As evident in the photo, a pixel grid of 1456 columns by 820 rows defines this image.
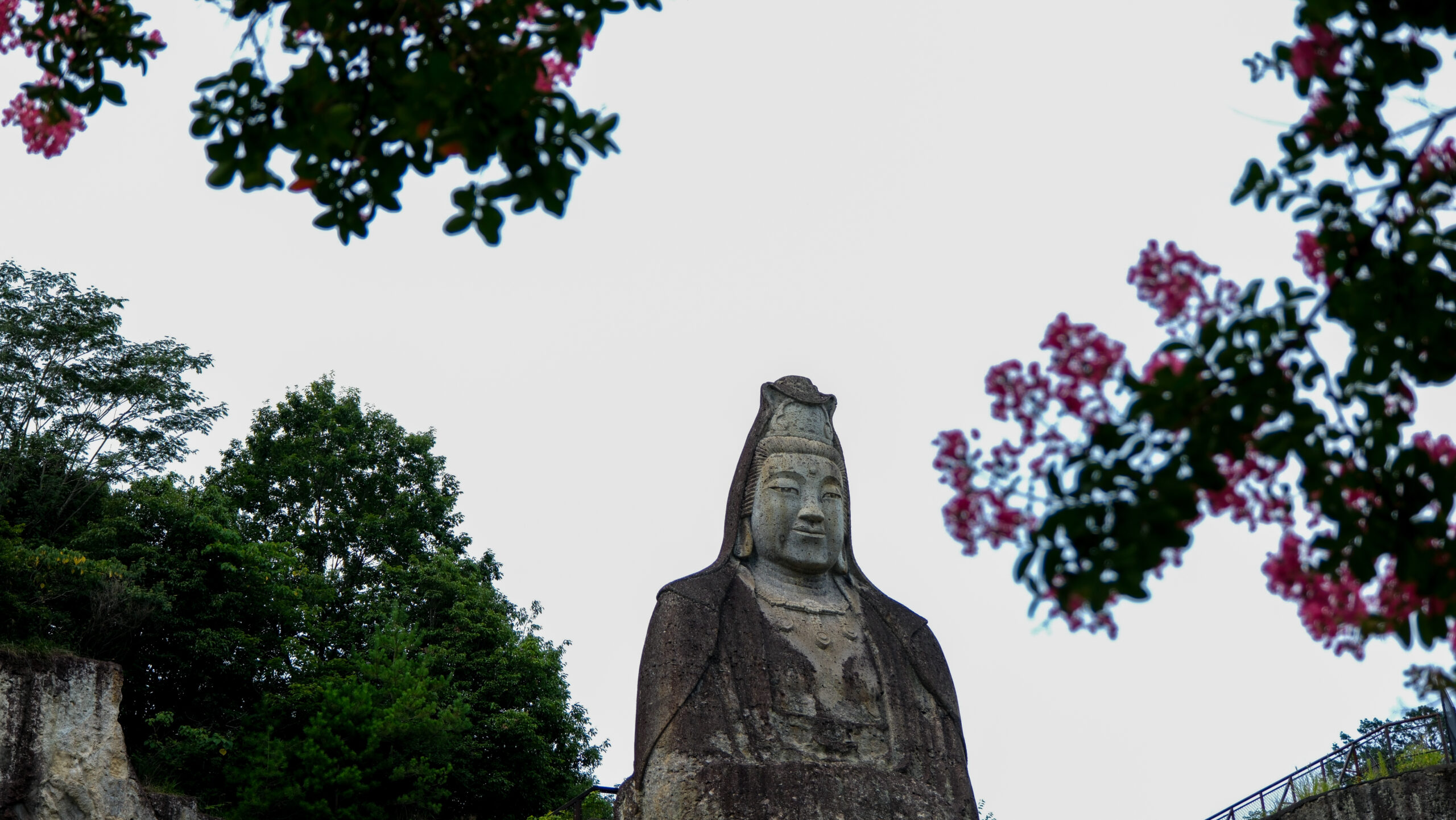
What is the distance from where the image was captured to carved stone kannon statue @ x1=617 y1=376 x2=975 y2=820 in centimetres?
886

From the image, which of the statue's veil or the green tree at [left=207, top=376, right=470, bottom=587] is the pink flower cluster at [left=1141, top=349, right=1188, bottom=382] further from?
the green tree at [left=207, top=376, right=470, bottom=587]

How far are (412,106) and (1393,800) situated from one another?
1257 cm

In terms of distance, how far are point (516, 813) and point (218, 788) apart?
4.84 metres

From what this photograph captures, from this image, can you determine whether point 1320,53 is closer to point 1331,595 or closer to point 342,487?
point 1331,595

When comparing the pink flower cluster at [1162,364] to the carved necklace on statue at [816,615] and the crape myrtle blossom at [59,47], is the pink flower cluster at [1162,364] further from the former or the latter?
the carved necklace on statue at [816,615]

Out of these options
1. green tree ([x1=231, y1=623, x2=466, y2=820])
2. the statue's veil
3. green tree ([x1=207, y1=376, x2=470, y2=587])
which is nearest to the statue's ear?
the statue's veil

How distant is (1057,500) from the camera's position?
10.9 feet

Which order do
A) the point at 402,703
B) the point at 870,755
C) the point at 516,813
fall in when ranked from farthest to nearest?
1. the point at 516,813
2. the point at 402,703
3. the point at 870,755

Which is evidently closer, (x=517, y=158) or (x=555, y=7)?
(x=517, y=158)

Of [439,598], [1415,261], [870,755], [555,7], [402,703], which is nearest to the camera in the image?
[1415,261]

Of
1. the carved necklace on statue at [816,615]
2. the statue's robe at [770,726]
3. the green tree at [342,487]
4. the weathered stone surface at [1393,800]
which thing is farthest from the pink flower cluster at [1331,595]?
the green tree at [342,487]

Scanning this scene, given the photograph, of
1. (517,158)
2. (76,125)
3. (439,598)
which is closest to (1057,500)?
(517,158)

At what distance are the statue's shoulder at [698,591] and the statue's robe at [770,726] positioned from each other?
0.03ft

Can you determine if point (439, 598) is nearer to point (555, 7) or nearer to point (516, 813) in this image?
point (516, 813)
